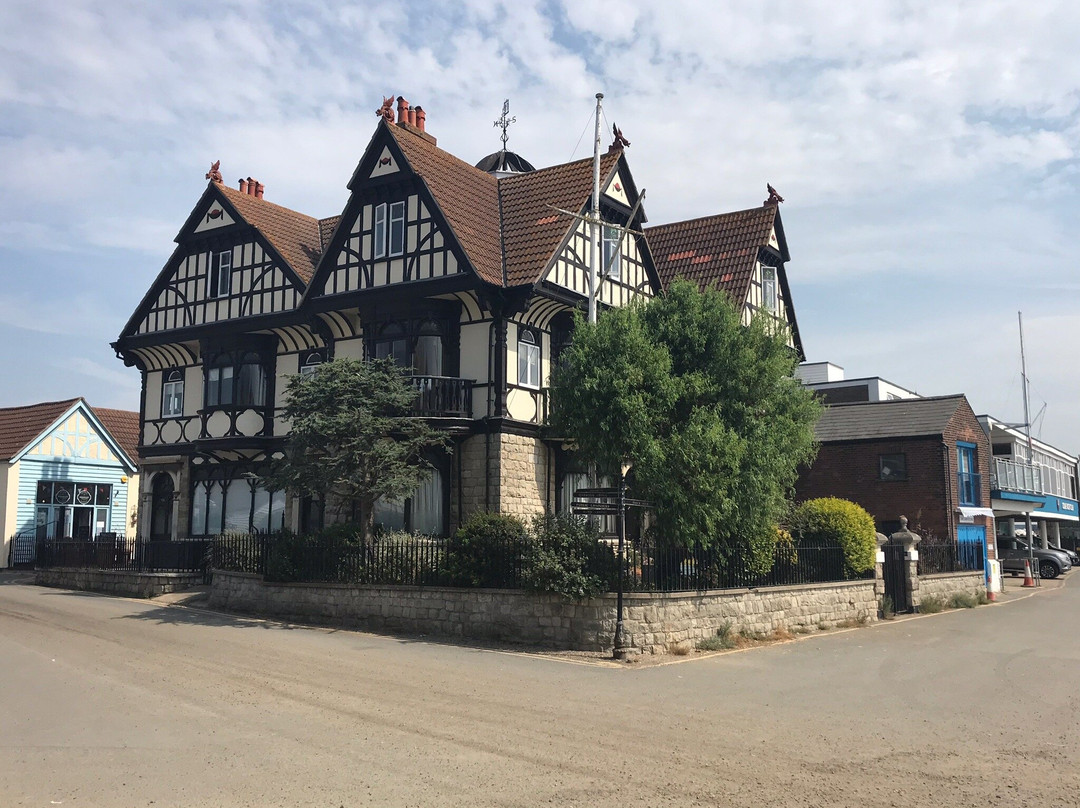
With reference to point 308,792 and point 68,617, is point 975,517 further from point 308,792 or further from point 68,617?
point 308,792

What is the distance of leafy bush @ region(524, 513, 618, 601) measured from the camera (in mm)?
16109

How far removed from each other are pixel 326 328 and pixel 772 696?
671 inches

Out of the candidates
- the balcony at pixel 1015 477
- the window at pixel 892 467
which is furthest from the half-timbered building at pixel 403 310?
the balcony at pixel 1015 477

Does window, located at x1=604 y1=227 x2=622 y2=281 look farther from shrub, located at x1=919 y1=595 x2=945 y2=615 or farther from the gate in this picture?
shrub, located at x1=919 y1=595 x2=945 y2=615

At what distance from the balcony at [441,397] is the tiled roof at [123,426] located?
879 inches

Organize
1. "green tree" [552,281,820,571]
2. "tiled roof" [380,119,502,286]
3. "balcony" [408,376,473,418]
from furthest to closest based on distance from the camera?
"tiled roof" [380,119,502,286], "balcony" [408,376,473,418], "green tree" [552,281,820,571]

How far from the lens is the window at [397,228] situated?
2397cm

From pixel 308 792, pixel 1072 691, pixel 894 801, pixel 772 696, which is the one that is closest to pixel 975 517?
pixel 1072 691

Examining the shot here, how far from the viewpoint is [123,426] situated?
43.0 m

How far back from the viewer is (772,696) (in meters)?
12.4

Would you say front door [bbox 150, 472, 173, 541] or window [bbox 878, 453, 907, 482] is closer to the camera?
front door [bbox 150, 472, 173, 541]

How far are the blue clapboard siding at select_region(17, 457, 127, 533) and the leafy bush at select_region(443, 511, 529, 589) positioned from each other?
2302 centimetres

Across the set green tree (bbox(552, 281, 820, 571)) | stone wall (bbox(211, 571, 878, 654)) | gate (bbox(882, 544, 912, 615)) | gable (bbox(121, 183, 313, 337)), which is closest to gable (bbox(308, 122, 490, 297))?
gable (bbox(121, 183, 313, 337))

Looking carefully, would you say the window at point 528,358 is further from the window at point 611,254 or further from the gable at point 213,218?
the gable at point 213,218
